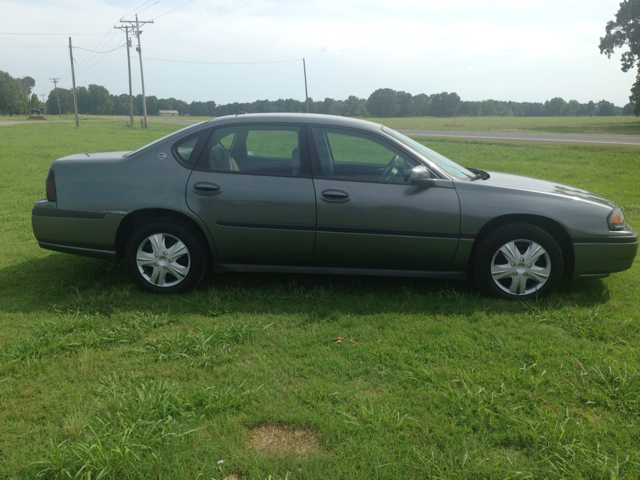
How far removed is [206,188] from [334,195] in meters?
1.08

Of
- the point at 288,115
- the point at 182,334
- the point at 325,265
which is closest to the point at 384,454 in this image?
the point at 182,334

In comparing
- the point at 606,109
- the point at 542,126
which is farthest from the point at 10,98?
the point at 606,109

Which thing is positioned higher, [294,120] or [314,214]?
[294,120]

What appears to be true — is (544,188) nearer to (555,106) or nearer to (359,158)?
(359,158)

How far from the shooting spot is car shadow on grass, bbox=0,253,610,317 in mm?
4285

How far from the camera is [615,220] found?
444 cm

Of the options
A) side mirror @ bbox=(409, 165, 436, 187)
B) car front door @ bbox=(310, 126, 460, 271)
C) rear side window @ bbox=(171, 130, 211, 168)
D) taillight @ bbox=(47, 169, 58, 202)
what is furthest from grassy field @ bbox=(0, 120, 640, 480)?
rear side window @ bbox=(171, 130, 211, 168)

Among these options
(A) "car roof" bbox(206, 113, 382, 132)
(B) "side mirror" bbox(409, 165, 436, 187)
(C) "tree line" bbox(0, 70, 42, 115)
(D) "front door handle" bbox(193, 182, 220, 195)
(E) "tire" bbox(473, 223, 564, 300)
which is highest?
(C) "tree line" bbox(0, 70, 42, 115)

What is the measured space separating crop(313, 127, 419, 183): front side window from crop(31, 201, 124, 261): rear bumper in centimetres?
182

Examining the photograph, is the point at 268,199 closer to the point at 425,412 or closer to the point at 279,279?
the point at 279,279

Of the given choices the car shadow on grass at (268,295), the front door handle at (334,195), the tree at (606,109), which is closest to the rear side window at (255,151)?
the front door handle at (334,195)

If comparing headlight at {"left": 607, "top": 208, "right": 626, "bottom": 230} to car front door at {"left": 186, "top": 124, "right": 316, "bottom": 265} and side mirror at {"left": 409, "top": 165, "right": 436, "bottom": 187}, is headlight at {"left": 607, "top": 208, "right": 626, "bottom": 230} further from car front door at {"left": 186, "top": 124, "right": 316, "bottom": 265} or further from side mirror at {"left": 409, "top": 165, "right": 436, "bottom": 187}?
car front door at {"left": 186, "top": 124, "right": 316, "bottom": 265}

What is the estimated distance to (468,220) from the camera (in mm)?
4320

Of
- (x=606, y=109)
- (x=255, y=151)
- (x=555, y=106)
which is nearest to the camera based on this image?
(x=255, y=151)
